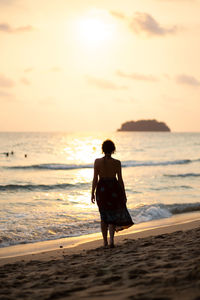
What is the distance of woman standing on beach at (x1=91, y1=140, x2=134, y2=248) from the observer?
6.85 m

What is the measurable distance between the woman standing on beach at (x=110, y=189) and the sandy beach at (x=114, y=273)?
1.91 ft

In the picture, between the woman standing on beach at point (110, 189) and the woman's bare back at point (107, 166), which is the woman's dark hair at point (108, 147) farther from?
the woman's bare back at point (107, 166)

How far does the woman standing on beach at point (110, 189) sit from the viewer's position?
22.5 ft

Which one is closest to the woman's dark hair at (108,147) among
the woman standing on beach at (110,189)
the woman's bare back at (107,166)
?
the woman standing on beach at (110,189)

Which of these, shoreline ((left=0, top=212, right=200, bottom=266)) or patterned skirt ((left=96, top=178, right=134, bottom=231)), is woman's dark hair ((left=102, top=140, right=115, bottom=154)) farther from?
shoreline ((left=0, top=212, right=200, bottom=266))

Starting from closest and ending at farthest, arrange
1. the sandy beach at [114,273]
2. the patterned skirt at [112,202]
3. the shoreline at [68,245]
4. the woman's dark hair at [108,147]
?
the sandy beach at [114,273] < the woman's dark hair at [108,147] < the patterned skirt at [112,202] < the shoreline at [68,245]

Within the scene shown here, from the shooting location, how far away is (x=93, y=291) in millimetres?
4078

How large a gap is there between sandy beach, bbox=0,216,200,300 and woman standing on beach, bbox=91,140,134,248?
581 millimetres

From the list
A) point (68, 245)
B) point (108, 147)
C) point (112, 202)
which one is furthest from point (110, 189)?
point (68, 245)

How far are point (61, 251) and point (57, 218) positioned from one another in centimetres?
422

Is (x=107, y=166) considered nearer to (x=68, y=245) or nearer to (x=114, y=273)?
(x=114, y=273)

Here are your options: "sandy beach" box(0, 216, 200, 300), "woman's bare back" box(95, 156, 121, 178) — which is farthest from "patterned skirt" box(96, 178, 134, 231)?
"sandy beach" box(0, 216, 200, 300)

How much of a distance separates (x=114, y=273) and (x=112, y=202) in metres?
2.19

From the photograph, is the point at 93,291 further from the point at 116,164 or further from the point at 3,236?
the point at 3,236
